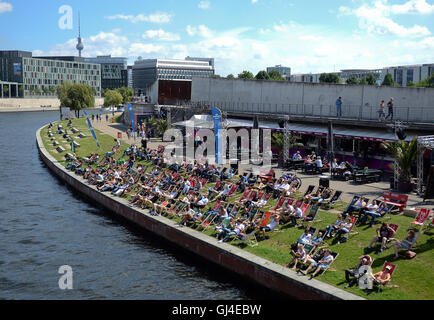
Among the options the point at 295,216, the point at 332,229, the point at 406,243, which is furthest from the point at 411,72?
the point at 406,243

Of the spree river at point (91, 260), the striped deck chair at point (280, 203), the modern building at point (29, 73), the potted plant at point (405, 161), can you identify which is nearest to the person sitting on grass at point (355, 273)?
the spree river at point (91, 260)

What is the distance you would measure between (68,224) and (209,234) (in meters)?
8.35

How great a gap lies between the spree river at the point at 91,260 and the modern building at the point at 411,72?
418ft

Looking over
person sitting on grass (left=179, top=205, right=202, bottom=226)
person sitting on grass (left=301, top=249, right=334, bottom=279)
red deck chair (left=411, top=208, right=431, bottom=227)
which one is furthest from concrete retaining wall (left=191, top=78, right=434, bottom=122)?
person sitting on grass (left=301, top=249, right=334, bottom=279)

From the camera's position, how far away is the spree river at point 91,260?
48.4 feet

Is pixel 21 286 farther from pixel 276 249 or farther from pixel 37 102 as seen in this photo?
pixel 37 102

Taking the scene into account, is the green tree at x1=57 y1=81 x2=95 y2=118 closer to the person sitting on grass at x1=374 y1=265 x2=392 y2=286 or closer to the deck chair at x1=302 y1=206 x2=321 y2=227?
the deck chair at x1=302 y1=206 x2=321 y2=227

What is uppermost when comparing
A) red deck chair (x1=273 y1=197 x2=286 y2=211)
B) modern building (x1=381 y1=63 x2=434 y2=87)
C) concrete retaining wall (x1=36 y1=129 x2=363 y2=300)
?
modern building (x1=381 y1=63 x2=434 y2=87)

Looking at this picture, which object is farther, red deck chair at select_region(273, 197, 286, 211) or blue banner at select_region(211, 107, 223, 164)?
blue banner at select_region(211, 107, 223, 164)

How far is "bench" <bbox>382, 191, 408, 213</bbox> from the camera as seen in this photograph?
17.0 m

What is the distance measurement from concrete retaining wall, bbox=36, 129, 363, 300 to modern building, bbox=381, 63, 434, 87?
128 m

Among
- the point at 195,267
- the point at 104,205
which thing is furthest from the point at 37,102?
the point at 195,267

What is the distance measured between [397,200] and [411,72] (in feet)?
457

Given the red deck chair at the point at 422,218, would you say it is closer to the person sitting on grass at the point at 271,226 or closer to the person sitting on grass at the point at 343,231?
the person sitting on grass at the point at 343,231
